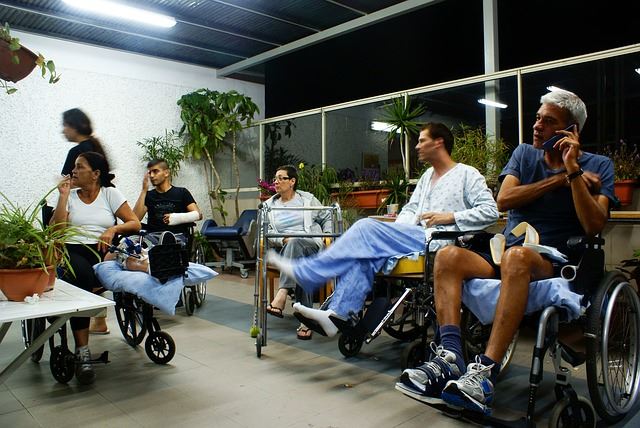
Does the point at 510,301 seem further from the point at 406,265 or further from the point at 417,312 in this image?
the point at 417,312

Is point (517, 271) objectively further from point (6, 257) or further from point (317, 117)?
point (317, 117)

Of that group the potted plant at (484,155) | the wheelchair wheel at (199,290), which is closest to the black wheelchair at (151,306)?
the wheelchair wheel at (199,290)

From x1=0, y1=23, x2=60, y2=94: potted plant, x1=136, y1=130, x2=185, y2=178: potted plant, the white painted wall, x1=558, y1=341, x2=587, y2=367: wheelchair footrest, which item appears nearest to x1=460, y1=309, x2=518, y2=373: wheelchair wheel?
x1=558, y1=341, x2=587, y2=367: wheelchair footrest

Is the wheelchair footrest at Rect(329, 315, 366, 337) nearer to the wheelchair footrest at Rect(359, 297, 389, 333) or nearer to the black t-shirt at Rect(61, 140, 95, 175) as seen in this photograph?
the wheelchair footrest at Rect(359, 297, 389, 333)

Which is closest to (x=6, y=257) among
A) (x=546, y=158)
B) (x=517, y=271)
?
(x=517, y=271)

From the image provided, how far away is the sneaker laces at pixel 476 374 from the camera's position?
1.52 metres

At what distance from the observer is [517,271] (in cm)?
164

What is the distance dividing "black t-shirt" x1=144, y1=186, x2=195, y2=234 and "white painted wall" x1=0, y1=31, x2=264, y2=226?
2.84 metres

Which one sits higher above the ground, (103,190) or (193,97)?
(193,97)

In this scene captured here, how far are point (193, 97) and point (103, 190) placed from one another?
13.3ft

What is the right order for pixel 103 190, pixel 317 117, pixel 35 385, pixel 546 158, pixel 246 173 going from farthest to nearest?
pixel 246 173 < pixel 317 117 < pixel 103 190 < pixel 35 385 < pixel 546 158

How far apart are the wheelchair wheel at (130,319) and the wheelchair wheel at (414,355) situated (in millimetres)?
1367

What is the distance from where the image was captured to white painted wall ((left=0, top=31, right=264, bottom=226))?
5.61 m

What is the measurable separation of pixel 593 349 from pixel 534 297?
0.23m
